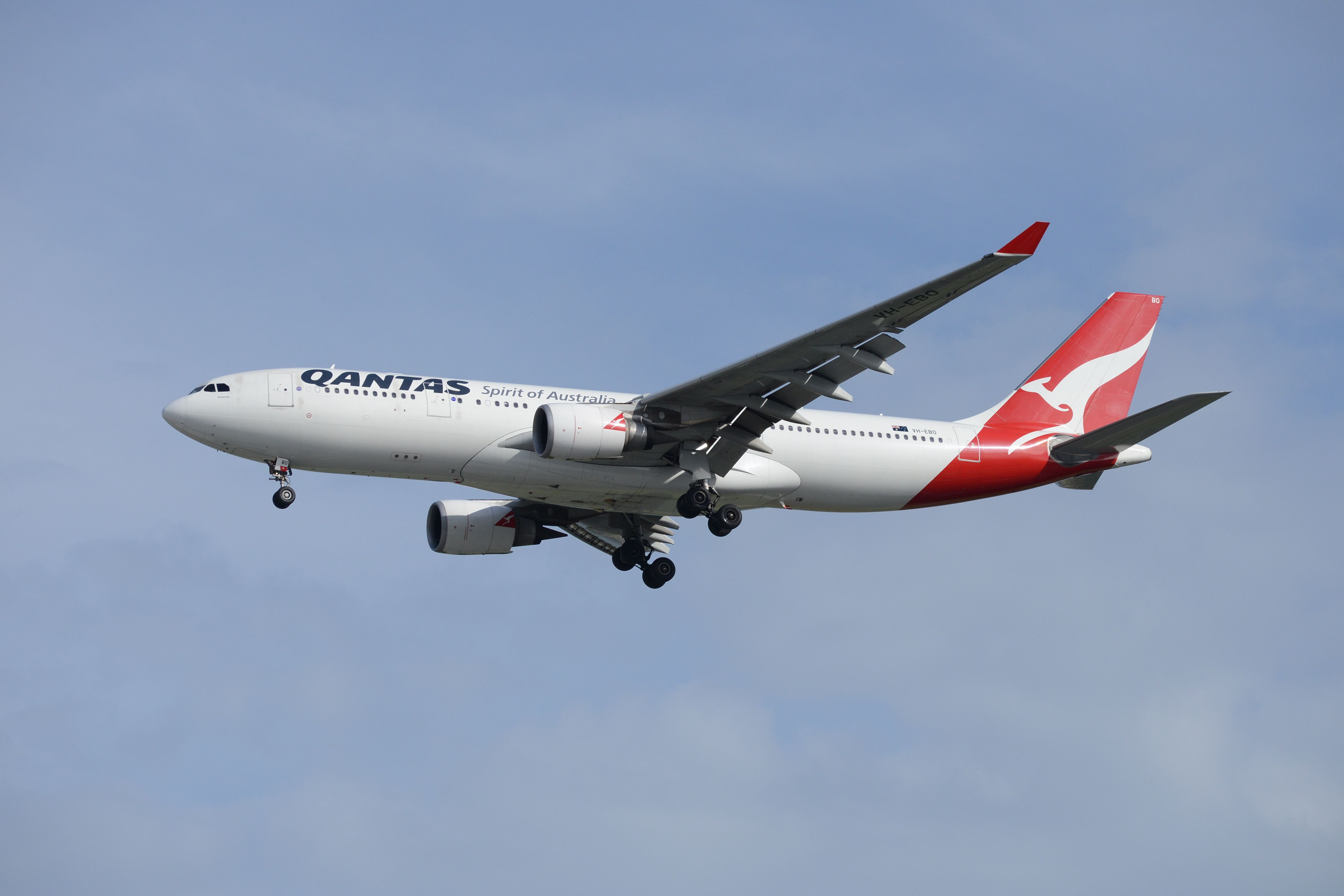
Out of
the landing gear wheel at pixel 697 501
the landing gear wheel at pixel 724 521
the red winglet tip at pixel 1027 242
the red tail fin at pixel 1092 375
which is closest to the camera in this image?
the red winglet tip at pixel 1027 242

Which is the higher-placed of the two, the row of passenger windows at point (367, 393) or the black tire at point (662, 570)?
the row of passenger windows at point (367, 393)

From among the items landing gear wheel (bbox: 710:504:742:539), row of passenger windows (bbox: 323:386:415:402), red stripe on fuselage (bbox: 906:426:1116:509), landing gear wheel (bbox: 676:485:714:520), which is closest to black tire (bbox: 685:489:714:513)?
landing gear wheel (bbox: 676:485:714:520)

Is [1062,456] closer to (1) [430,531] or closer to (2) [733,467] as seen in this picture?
(2) [733,467]

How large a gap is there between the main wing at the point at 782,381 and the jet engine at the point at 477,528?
326 inches

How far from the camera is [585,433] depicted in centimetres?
3222

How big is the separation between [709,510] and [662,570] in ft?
20.4

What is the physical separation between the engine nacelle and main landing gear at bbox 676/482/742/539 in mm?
2063

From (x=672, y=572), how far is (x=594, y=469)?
25.1 feet

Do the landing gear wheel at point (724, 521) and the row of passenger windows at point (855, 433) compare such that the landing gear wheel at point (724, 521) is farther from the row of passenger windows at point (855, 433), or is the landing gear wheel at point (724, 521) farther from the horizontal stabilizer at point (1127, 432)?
the horizontal stabilizer at point (1127, 432)

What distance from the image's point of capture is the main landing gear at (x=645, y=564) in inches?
1585

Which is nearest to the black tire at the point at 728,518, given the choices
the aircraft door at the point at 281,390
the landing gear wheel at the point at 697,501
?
the landing gear wheel at the point at 697,501

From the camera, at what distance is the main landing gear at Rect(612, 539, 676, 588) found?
132 feet

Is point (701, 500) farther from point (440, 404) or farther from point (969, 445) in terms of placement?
point (969, 445)

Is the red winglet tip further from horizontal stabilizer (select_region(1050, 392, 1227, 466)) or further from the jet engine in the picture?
the jet engine
